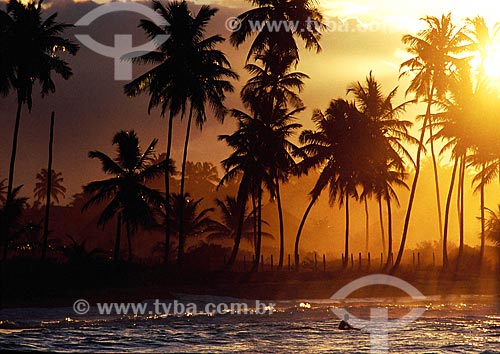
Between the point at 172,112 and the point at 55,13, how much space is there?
24.6 feet

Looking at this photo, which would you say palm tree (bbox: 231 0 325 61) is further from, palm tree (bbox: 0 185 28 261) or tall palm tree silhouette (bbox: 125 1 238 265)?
palm tree (bbox: 0 185 28 261)

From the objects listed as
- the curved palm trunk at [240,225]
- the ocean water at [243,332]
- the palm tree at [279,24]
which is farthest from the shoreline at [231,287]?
the palm tree at [279,24]

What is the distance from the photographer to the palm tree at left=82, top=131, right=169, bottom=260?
43.3 meters

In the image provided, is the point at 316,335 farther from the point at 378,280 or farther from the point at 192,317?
the point at 378,280

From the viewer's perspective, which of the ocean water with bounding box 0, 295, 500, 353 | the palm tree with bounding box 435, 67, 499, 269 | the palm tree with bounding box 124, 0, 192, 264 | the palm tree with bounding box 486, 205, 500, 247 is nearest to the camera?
the ocean water with bounding box 0, 295, 500, 353

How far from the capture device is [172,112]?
4300 centimetres

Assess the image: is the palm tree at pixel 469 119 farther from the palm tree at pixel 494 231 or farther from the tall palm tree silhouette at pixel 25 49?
the tall palm tree silhouette at pixel 25 49

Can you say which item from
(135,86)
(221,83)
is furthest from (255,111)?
(135,86)

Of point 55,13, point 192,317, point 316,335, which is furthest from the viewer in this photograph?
point 55,13

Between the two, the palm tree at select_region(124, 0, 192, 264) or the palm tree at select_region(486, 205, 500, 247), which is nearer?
the palm tree at select_region(124, 0, 192, 264)

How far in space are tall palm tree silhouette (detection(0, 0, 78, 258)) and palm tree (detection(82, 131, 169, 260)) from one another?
4.88 m

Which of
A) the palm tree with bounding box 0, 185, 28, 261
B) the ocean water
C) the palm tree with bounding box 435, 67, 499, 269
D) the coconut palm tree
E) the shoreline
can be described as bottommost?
the ocean water

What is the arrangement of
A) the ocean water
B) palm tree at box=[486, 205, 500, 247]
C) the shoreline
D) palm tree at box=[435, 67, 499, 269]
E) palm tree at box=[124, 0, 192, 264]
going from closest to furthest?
the ocean water, the shoreline, palm tree at box=[124, 0, 192, 264], palm tree at box=[435, 67, 499, 269], palm tree at box=[486, 205, 500, 247]

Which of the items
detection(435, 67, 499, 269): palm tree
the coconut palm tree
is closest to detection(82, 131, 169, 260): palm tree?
the coconut palm tree
